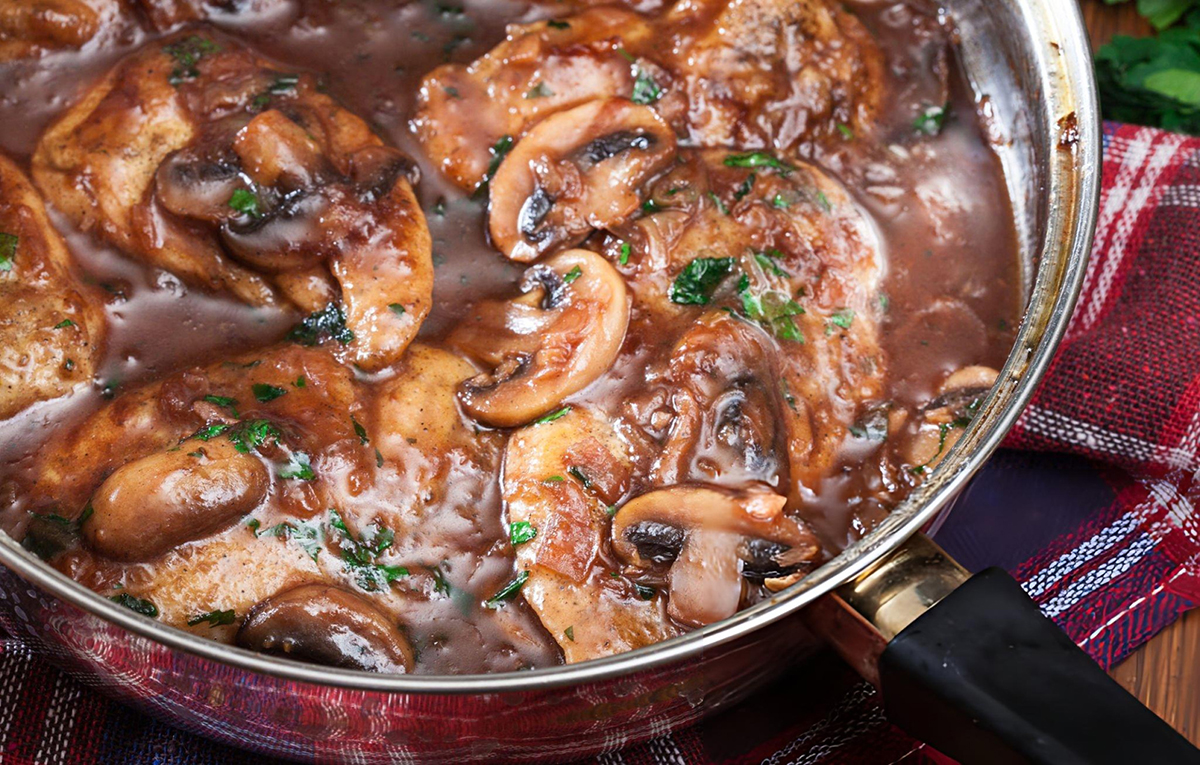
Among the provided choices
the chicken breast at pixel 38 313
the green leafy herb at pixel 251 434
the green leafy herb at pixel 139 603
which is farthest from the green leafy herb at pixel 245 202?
the green leafy herb at pixel 139 603

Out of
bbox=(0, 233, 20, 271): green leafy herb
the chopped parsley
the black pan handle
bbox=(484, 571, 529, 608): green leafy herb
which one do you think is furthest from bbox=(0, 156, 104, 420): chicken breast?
the black pan handle

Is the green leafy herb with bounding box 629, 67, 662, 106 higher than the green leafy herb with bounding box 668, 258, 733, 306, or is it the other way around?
the green leafy herb with bounding box 629, 67, 662, 106

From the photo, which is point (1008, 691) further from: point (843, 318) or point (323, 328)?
point (323, 328)

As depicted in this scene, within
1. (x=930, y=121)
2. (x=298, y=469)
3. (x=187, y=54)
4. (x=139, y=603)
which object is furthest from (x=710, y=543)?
(x=187, y=54)

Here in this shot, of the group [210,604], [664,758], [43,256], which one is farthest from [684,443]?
[43,256]

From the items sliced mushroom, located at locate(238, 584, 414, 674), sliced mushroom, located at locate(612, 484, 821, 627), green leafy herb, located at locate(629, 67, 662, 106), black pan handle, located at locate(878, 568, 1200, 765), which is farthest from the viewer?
green leafy herb, located at locate(629, 67, 662, 106)

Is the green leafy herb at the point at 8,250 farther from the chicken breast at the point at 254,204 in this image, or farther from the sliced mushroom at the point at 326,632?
the sliced mushroom at the point at 326,632

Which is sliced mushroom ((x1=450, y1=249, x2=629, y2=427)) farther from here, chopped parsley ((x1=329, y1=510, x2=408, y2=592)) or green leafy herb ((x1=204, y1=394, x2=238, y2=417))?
green leafy herb ((x1=204, y1=394, x2=238, y2=417))
